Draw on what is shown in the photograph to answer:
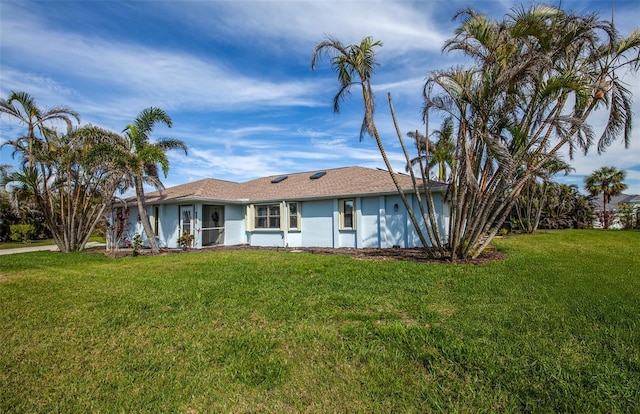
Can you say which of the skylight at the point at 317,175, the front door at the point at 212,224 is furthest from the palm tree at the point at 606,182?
the front door at the point at 212,224

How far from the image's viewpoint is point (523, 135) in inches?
348

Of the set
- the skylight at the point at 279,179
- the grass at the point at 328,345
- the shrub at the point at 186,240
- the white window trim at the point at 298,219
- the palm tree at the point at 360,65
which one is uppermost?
the palm tree at the point at 360,65

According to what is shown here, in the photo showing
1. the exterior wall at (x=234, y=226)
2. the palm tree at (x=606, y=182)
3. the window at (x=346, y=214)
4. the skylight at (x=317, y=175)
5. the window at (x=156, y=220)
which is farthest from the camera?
the palm tree at (x=606, y=182)

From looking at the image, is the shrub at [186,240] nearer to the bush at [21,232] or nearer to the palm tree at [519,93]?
the palm tree at [519,93]

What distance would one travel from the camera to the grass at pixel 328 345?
116 inches

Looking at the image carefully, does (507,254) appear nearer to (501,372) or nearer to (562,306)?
(562,306)

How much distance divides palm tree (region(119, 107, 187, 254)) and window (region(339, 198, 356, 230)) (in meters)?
7.95

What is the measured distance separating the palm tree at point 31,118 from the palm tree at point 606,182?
3511cm

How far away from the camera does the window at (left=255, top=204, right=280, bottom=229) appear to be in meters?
17.2

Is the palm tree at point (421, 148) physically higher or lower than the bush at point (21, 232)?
higher

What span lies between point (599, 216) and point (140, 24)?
104 ft

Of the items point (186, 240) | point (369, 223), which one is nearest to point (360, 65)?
point (369, 223)

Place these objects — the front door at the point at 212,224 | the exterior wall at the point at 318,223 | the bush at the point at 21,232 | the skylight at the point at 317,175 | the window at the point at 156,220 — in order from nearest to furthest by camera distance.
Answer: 1. the exterior wall at the point at 318,223
2. the front door at the point at 212,224
3. the window at the point at 156,220
4. the skylight at the point at 317,175
5. the bush at the point at 21,232

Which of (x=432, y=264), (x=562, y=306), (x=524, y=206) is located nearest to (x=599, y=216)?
(x=524, y=206)
